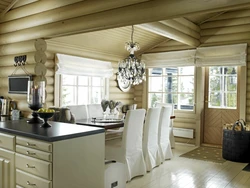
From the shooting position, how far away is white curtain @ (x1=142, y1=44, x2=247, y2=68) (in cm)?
571

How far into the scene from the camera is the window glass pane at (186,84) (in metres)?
6.57

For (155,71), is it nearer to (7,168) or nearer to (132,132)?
(132,132)

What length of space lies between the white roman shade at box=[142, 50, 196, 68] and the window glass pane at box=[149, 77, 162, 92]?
39cm

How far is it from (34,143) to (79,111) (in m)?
2.56

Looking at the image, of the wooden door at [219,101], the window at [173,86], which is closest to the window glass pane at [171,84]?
the window at [173,86]

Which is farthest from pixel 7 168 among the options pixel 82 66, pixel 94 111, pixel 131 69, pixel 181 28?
pixel 181 28

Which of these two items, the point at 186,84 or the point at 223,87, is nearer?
the point at 223,87

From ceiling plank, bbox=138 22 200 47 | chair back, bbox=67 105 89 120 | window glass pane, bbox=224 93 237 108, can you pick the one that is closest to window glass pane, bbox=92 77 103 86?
chair back, bbox=67 105 89 120

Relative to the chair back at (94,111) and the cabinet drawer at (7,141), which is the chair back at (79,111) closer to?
the chair back at (94,111)

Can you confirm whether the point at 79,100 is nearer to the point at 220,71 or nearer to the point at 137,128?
the point at 137,128

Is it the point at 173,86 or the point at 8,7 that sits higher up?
the point at 8,7

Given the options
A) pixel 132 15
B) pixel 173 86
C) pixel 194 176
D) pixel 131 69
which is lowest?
pixel 194 176

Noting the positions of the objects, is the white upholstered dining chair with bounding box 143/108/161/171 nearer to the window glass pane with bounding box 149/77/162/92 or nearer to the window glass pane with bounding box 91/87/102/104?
the window glass pane with bounding box 91/87/102/104

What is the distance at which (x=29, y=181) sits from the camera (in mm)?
2498
